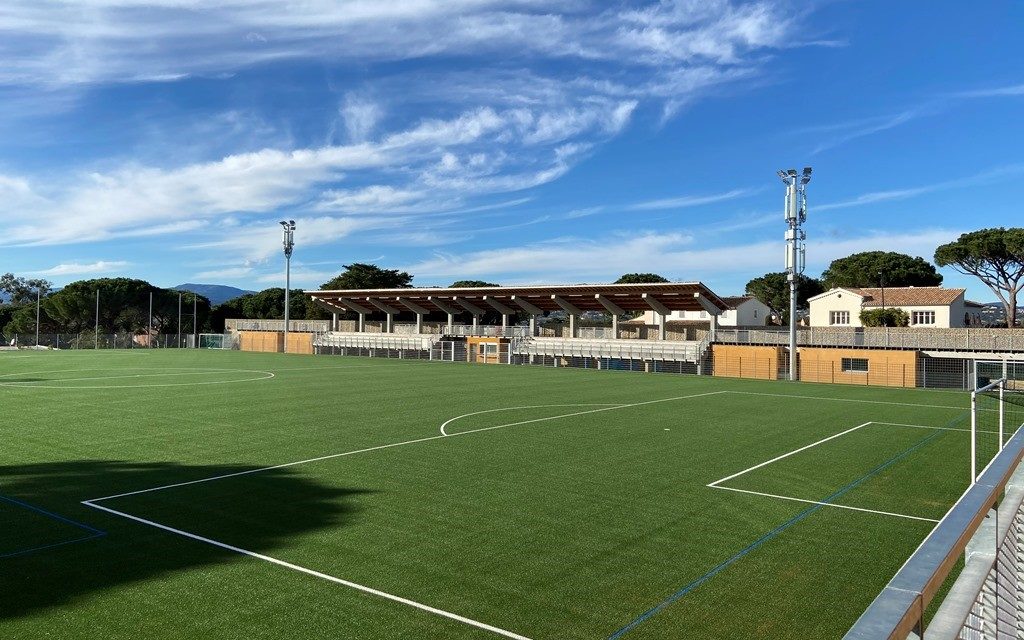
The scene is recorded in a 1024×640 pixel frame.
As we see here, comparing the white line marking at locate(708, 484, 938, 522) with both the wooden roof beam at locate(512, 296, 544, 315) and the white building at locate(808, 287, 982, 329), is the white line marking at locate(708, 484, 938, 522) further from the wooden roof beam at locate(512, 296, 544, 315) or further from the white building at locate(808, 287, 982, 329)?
the white building at locate(808, 287, 982, 329)

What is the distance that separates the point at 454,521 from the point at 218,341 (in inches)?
3320

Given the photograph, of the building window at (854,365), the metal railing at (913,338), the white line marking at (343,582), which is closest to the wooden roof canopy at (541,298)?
the metal railing at (913,338)

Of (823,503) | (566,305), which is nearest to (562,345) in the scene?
(566,305)

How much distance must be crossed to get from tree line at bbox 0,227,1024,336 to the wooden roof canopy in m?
9.55

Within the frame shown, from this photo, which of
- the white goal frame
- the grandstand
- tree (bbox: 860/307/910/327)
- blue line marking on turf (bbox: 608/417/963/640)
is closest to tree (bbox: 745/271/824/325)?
tree (bbox: 860/307/910/327)

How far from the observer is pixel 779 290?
4316 inches

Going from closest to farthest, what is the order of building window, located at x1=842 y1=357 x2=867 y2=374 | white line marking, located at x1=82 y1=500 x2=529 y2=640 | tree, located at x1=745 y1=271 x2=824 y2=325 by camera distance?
white line marking, located at x1=82 y1=500 x2=529 y2=640 → building window, located at x1=842 y1=357 x2=867 y2=374 → tree, located at x1=745 y1=271 x2=824 y2=325

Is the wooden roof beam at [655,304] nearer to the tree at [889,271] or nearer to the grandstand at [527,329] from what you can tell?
the grandstand at [527,329]

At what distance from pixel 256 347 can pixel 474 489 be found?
73.1m

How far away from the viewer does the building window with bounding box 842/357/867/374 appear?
4538 centimetres

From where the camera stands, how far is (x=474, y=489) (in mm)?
12555

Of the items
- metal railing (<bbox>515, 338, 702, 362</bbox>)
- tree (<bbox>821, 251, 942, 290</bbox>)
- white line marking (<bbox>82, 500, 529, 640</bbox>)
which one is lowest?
white line marking (<bbox>82, 500, 529, 640</bbox>)

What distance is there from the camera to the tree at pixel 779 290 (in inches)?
4284

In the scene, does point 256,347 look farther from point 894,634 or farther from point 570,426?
point 894,634
